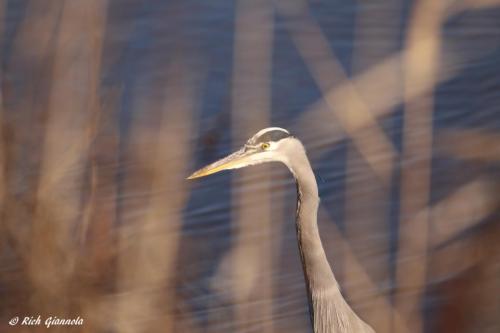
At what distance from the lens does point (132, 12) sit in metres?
4.18

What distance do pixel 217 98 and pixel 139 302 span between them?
121 cm

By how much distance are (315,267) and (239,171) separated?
1.07 metres

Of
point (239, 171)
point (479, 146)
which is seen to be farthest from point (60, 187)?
point (479, 146)

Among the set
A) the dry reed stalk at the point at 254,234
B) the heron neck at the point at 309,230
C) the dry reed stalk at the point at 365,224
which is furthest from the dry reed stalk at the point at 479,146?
the heron neck at the point at 309,230

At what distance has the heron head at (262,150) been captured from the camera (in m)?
2.13

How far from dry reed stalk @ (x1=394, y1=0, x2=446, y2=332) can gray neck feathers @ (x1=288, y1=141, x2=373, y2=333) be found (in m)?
0.22

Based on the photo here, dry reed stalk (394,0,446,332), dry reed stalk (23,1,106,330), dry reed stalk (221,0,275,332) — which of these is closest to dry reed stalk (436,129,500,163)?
→ dry reed stalk (394,0,446,332)

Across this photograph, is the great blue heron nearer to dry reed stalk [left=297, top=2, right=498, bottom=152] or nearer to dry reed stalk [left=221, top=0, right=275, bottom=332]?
dry reed stalk [left=221, top=0, right=275, bottom=332]

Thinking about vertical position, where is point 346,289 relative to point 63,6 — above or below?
below

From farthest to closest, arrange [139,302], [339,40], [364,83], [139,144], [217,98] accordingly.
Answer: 1. [339,40]
2. [217,98]
3. [139,144]
4. [364,83]
5. [139,302]

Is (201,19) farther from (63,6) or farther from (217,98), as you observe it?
(63,6)

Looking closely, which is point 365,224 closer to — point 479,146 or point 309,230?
point 479,146

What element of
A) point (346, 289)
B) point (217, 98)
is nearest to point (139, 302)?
point (346, 289)

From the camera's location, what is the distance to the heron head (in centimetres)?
213
